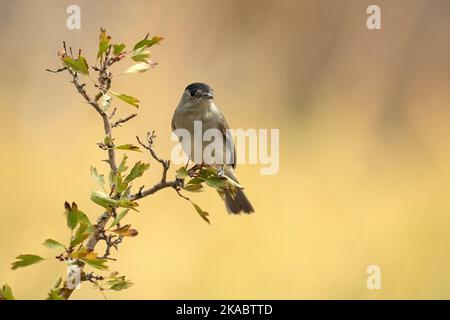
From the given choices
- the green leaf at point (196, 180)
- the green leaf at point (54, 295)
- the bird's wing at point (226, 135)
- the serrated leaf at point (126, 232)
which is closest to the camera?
the green leaf at point (54, 295)

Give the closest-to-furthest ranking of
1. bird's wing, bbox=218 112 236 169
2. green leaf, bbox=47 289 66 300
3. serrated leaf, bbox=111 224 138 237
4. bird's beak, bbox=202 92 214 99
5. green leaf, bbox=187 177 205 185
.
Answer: green leaf, bbox=47 289 66 300, serrated leaf, bbox=111 224 138 237, green leaf, bbox=187 177 205 185, bird's beak, bbox=202 92 214 99, bird's wing, bbox=218 112 236 169

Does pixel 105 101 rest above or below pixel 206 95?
below

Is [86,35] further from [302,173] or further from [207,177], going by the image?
[207,177]

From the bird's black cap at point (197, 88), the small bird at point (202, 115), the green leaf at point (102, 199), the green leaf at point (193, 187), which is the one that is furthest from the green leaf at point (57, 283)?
the bird's black cap at point (197, 88)

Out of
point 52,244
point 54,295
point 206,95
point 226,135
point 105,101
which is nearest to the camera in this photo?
point 54,295

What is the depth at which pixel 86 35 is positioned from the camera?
15.4 ft

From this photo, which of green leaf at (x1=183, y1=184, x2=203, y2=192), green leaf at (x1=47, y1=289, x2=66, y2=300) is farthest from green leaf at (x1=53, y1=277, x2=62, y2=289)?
green leaf at (x1=183, y1=184, x2=203, y2=192)

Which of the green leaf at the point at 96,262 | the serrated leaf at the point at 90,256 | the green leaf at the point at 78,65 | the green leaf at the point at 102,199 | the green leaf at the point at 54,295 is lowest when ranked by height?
the green leaf at the point at 54,295

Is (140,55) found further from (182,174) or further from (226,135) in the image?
(226,135)

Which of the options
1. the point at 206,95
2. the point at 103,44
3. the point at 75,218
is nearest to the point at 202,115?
the point at 206,95

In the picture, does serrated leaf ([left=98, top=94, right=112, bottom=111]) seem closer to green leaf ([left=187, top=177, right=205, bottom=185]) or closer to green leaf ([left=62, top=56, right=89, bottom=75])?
green leaf ([left=62, top=56, right=89, bottom=75])

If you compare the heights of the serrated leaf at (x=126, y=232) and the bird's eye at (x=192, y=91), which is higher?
the bird's eye at (x=192, y=91)

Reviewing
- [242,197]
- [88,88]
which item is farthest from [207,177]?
[88,88]

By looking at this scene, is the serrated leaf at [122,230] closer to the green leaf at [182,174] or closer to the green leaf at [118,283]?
the green leaf at [118,283]
